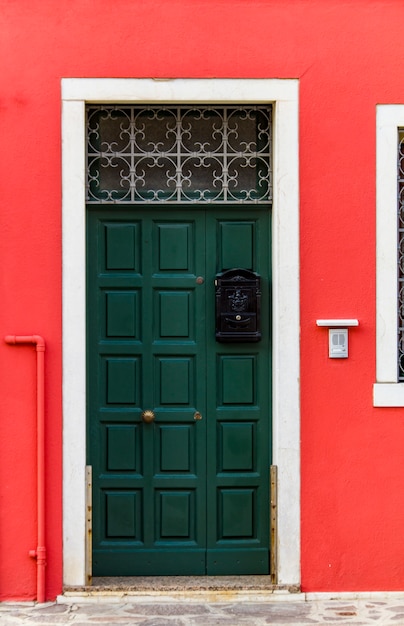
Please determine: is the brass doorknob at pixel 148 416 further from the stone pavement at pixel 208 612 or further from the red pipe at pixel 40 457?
the stone pavement at pixel 208 612

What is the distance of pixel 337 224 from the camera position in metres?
6.63

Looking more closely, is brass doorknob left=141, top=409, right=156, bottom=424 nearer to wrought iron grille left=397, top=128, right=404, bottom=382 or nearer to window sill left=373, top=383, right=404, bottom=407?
Result: window sill left=373, top=383, right=404, bottom=407

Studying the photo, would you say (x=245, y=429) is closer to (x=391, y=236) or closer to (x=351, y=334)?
(x=351, y=334)

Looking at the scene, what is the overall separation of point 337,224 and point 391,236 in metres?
0.37

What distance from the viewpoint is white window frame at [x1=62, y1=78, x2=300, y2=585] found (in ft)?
21.5

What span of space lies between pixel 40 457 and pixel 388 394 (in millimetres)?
2314

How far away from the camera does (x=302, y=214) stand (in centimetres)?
663

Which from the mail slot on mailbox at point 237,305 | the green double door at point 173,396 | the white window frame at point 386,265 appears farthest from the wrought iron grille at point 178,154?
the white window frame at point 386,265

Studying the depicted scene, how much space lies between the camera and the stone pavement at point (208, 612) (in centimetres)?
622

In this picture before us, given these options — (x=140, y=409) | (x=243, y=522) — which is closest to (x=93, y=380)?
(x=140, y=409)

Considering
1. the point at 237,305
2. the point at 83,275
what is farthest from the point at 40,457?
the point at 237,305

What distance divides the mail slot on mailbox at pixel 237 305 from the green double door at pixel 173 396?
9 centimetres

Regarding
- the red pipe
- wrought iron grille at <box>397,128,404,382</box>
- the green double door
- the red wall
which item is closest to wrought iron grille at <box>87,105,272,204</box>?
the green double door

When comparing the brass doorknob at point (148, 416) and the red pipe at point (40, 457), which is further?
the brass doorknob at point (148, 416)
